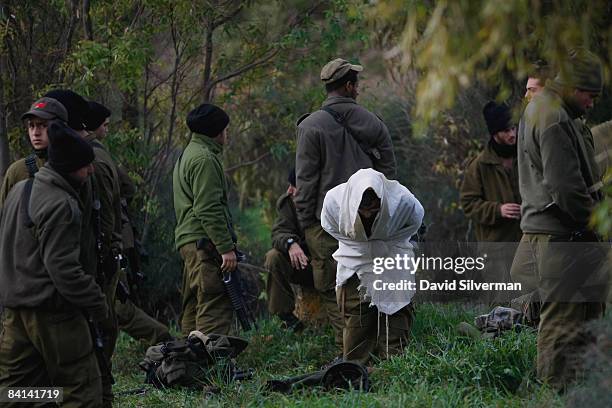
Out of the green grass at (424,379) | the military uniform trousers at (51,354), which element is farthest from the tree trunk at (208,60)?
the military uniform trousers at (51,354)

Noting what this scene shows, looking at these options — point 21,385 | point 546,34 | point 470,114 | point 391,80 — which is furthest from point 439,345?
point 391,80

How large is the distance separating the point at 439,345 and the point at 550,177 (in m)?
1.87

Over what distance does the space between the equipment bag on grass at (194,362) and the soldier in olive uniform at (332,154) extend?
969 mm

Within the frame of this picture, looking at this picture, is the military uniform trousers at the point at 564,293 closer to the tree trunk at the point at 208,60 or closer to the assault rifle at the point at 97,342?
the assault rifle at the point at 97,342

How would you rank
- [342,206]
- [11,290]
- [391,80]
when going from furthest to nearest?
[391,80]
[342,206]
[11,290]

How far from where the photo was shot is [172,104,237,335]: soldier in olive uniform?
8.34 meters

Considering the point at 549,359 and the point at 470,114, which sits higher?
the point at 470,114

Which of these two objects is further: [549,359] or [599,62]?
[549,359]

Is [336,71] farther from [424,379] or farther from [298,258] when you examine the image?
[424,379]

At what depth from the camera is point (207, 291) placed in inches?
334

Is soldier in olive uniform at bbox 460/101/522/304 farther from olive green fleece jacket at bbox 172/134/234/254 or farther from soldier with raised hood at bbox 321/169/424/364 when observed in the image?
olive green fleece jacket at bbox 172/134/234/254

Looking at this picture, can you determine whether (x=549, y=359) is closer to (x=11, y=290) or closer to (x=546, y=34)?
(x=546, y=34)

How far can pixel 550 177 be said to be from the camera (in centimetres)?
633

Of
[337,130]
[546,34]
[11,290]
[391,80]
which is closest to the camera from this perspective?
[546,34]
